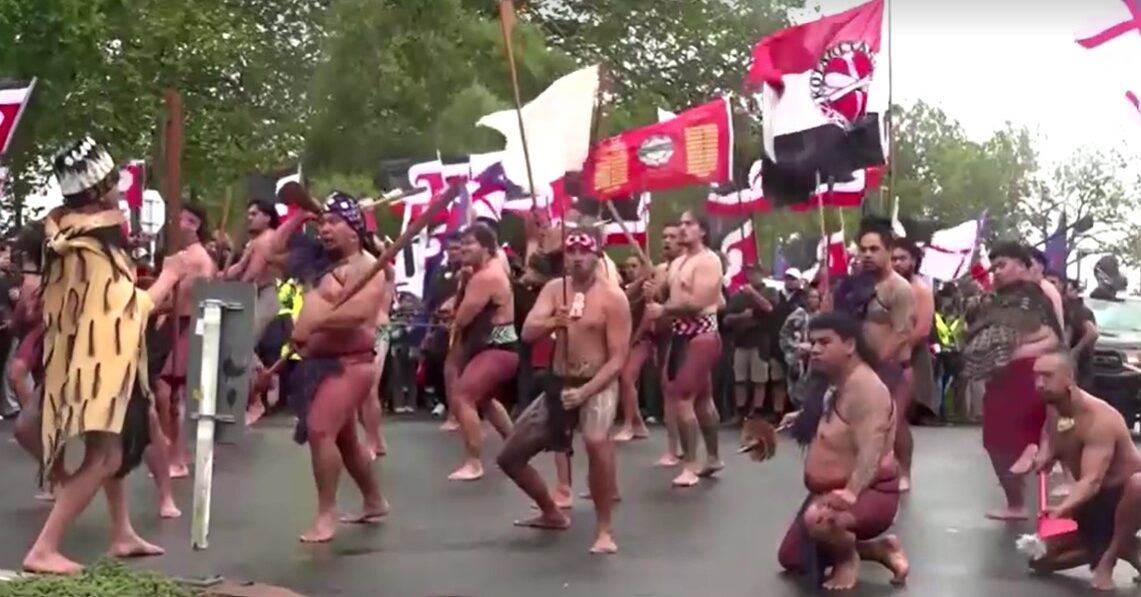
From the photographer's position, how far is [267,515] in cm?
1029

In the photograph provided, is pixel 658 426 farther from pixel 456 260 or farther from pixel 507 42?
pixel 507 42

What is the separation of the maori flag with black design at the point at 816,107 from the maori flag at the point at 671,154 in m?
1.67

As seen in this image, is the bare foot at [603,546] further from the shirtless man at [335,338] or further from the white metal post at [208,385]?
the white metal post at [208,385]

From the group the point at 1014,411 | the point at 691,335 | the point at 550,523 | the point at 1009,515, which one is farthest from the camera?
Answer: the point at 691,335

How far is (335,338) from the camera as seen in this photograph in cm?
895

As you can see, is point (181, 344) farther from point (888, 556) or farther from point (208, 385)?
point (888, 556)

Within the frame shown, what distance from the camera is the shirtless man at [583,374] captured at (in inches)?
350

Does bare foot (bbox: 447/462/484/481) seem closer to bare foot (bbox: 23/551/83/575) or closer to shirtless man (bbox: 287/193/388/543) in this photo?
shirtless man (bbox: 287/193/388/543)

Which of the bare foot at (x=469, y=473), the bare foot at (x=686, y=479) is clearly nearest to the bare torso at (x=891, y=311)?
the bare foot at (x=686, y=479)

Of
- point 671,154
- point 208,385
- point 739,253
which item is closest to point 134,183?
point 739,253

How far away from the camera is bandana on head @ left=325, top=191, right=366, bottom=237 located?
8.96 metres

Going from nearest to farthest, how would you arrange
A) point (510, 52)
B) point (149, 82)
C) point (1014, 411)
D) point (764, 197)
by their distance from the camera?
1. point (510, 52)
2. point (1014, 411)
3. point (764, 197)
4. point (149, 82)

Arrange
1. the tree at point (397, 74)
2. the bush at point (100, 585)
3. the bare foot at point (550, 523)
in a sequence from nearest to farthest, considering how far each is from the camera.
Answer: the bush at point (100, 585) → the bare foot at point (550, 523) → the tree at point (397, 74)

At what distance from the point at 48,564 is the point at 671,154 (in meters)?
7.44
